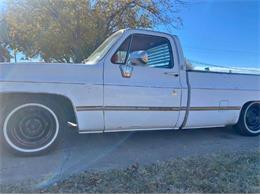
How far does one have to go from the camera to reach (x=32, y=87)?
4.05 meters

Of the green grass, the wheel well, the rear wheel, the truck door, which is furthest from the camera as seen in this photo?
the rear wheel

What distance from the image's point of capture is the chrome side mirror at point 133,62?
457 cm

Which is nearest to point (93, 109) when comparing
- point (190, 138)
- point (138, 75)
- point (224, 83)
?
point (138, 75)

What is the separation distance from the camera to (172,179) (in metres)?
3.45

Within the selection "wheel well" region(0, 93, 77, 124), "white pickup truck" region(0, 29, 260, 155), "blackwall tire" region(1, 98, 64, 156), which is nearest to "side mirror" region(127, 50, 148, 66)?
"white pickup truck" region(0, 29, 260, 155)

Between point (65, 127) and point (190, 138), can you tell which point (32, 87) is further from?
point (190, 138)

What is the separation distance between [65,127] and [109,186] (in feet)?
4.77

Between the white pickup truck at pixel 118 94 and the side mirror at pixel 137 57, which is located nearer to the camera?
the white pickup truck at pixel 118 94

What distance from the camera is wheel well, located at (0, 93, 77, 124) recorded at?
4.04 metres

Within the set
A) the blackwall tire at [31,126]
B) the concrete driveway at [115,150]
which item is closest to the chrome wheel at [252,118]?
the concrete driveway at [115,150]

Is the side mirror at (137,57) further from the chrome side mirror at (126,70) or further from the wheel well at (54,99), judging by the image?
the wheel well at (54,99)

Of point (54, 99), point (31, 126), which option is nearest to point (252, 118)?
point (54, 99)

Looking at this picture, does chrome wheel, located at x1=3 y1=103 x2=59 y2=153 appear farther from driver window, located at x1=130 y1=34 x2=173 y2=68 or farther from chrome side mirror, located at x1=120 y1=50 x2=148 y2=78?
driver window, located at x1=130 y1=34 x2=173 y2=68

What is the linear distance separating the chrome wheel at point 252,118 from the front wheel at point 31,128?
3.68 meters
